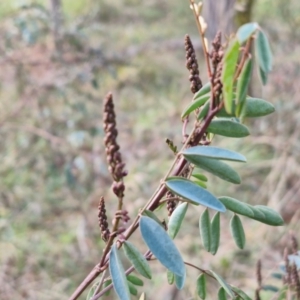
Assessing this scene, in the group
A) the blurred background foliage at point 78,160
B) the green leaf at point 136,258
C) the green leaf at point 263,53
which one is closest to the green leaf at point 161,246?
the green leaf at point 136,258

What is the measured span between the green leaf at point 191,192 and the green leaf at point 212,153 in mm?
21

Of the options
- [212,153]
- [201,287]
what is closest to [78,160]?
[201,287]

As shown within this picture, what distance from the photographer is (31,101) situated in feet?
7.60

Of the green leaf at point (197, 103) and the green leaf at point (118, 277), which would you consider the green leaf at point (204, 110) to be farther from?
the green leaf at point (118, 277)

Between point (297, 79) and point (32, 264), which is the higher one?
point (297, 79)

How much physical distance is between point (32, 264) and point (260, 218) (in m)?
1.82

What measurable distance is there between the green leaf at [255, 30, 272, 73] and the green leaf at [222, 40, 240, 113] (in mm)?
19

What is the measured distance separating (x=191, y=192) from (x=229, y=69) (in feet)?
0.32

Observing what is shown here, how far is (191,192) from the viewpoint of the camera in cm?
35

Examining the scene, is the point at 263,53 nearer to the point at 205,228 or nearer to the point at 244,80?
the point at 244,80

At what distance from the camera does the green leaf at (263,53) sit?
32cm

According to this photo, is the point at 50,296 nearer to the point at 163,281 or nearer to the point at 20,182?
the point at 163,281

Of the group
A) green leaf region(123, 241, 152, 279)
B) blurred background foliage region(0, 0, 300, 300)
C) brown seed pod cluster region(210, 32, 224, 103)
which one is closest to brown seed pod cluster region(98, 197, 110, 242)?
green leaf region(123, 241, 152, 279)

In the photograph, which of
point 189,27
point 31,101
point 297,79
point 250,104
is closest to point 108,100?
point 250,104
